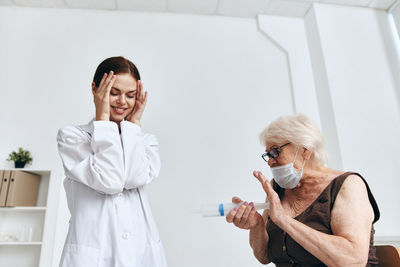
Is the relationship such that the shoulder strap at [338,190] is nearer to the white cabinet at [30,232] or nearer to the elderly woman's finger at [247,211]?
the elderly woman's finger at [247,211]

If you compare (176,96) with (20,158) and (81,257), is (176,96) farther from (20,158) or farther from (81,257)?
(81,257)

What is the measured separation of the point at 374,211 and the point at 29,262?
2360 millimetres

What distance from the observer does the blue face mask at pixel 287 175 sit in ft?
4.20

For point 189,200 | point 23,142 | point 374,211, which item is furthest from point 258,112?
point 23,142

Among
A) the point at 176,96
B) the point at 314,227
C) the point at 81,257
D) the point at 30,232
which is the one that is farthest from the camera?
the point at 176,96

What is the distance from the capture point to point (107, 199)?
42.1 inches

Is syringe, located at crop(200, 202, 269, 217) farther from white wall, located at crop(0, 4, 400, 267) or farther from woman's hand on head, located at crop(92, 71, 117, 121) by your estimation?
white wall, located at crop(0, 4, 400, 267)

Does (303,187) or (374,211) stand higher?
(303,187)

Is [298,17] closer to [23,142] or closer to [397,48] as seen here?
[397,48]

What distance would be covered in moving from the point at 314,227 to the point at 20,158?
227 centimetres

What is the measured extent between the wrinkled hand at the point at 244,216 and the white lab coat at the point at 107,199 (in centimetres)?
29

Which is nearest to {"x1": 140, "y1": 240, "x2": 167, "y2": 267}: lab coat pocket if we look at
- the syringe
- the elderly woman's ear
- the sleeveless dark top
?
the syringe

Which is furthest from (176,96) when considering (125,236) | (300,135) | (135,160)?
(125,236)

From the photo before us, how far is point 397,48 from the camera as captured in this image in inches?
121
